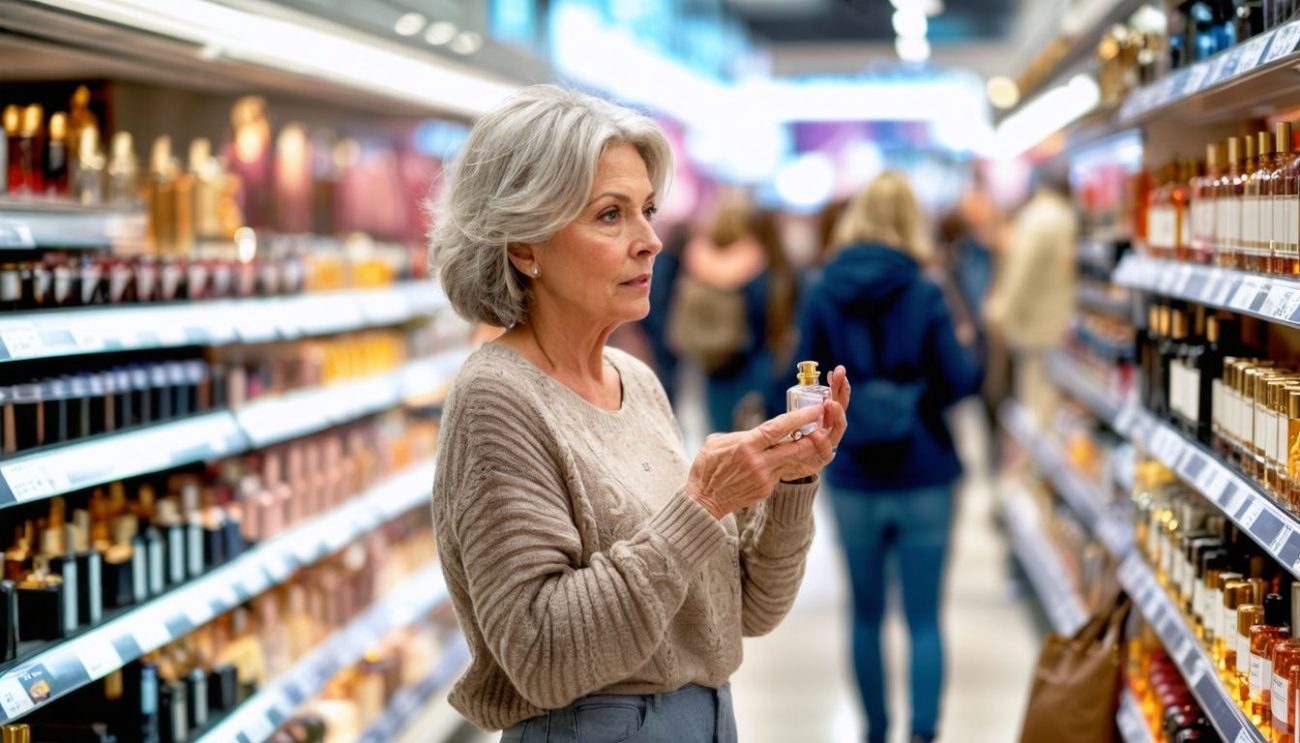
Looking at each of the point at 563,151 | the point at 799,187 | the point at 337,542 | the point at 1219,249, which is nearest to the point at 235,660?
the point at 337,542

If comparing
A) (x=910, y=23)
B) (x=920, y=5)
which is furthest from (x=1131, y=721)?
(x=910, y=23)

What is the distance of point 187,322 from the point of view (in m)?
3.37

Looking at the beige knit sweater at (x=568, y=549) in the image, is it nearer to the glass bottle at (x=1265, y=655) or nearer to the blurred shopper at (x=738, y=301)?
the glass bottle at (x=1265, y=655)

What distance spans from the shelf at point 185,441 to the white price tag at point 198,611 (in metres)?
0.32

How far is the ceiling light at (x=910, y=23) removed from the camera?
513 inches

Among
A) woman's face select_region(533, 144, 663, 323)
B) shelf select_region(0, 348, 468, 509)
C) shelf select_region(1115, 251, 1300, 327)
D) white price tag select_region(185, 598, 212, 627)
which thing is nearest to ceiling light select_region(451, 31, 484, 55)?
shelf select_region(0, 348, 468, 509)

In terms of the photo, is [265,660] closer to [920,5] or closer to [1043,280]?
[1043,280]

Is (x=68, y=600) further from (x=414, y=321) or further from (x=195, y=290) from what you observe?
(x=414, y=321)

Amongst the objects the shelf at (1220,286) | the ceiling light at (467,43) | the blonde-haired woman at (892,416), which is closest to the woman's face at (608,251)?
the shelf at (1220,286)

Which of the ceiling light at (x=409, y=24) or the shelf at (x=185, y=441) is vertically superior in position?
the ceiling light at (x=409, y=24)

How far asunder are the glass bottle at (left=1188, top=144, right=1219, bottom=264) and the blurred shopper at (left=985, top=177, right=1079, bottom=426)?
3.82m

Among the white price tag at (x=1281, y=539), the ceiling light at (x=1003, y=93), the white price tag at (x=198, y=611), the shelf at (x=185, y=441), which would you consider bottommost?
the white price tag at (x=198, y=611)

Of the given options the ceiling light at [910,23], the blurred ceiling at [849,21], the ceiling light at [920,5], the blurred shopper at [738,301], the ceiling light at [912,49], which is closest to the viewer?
the blurred shopper at [738,301]

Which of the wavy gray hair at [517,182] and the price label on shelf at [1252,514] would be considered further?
the price label on shelf at [1252,514]
